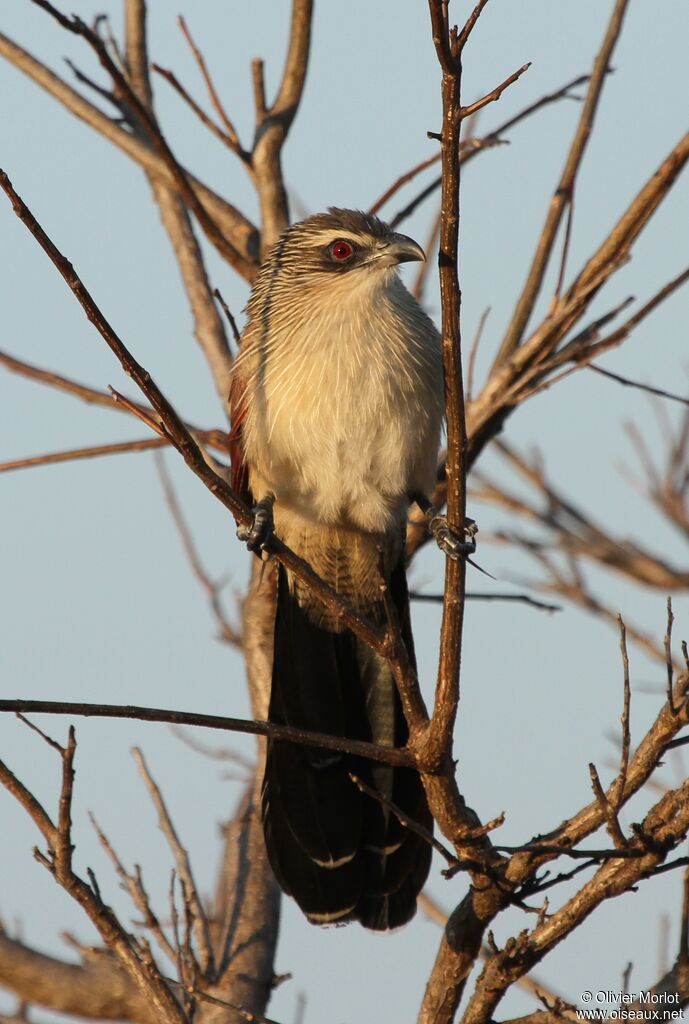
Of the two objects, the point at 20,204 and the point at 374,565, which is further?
the point at 374,565

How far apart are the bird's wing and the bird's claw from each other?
66 centimetres

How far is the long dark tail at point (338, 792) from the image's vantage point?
351 centimetres

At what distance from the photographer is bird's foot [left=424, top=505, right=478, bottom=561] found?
2672mm

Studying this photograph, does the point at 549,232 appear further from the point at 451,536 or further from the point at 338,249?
the point at 451,536

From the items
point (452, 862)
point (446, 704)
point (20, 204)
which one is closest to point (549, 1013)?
point (452, 862)

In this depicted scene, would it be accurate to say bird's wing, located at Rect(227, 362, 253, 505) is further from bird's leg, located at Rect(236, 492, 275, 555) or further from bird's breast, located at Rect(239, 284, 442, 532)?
bird's leg, located at Rect(236, 492, 275, 555)

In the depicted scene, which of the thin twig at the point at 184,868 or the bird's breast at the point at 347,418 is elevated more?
the bird's breast at the point at 347,418

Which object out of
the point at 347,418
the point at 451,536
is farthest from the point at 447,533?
the point at 347,418

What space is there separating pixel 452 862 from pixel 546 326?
2024mm

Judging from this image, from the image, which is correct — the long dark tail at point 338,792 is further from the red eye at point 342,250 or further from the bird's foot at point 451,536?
the red eye at point 342,250

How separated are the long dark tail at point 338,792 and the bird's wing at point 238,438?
329mm

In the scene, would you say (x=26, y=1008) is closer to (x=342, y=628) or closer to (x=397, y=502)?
(x=342, y=628)

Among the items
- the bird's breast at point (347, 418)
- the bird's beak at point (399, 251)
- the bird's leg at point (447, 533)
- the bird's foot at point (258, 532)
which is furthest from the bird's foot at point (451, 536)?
the bird's beak at point (399, 251)

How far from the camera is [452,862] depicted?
108 inches
